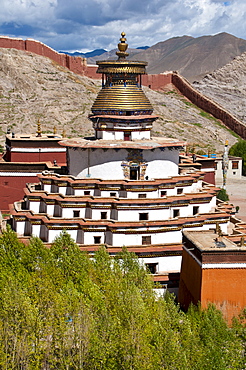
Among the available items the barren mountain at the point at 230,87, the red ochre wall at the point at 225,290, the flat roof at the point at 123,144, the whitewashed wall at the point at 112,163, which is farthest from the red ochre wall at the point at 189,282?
the barren mountain at the point at 230,87

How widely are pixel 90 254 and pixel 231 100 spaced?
89066mm

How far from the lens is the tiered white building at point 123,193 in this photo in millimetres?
30609

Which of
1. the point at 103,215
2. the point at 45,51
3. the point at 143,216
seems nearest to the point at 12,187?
the point at 103,215

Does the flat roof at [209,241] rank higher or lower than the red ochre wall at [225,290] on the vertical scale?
higher

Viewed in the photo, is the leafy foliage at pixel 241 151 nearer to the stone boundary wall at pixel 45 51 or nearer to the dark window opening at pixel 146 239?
the stone boundary wall at pixel 45 51

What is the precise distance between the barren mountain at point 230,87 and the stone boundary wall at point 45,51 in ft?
86.2

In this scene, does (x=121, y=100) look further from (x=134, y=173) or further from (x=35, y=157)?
(x=35, y=157)

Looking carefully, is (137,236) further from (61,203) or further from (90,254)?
(61,203)

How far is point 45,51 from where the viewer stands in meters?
100

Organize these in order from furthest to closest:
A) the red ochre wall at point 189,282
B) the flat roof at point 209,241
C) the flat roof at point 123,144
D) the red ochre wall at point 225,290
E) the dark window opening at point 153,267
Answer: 1. the flat roof at point 123,144
2. the dark window opening at point 153,267
3. the red ochre wall at point 189,282
4. the flat roof at point 209,241
5. the red ochre wall at point 225,290

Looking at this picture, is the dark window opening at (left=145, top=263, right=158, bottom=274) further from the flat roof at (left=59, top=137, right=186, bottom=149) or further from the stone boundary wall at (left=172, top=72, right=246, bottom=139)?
the stone boundary wall at (left=172, top=72, right=246, bottom=139)

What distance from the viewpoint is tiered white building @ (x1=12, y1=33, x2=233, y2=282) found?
30.6 metres

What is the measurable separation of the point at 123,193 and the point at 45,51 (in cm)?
7299

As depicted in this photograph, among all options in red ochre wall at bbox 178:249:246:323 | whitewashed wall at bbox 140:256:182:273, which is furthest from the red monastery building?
red ochre wall at bbox 178:249:246:323
